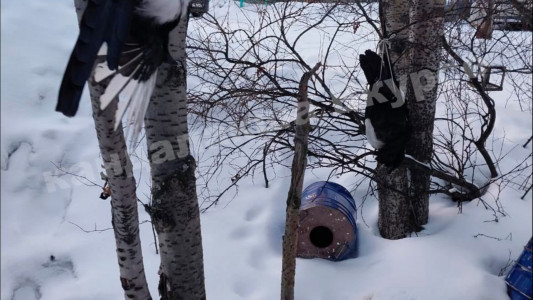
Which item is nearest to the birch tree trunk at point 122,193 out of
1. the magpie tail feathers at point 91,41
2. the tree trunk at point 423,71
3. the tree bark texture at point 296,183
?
the magpie tail feathers at point 91,41

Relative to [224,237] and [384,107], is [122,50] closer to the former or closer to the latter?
[384,107]

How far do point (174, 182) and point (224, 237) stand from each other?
230cm

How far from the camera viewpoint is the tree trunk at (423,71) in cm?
321

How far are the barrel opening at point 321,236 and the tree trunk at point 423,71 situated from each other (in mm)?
737

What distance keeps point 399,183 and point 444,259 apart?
82 cm

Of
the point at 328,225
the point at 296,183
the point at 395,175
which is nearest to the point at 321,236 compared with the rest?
the point at 328,225

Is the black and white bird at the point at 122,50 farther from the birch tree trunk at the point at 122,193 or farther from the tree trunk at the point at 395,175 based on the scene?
the tree trunk at the point at 395,175

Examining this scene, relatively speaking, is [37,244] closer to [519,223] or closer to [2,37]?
[2,37]

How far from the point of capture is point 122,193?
1.99 metres

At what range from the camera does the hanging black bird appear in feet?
8.20

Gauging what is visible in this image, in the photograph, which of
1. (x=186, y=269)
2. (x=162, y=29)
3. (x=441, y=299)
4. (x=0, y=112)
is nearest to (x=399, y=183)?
(x=441, y=299)

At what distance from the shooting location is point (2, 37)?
1084 mm

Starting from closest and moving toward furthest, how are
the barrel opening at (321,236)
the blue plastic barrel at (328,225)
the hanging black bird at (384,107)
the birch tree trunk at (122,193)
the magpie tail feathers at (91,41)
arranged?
the magpie tail feathers at (91,41) < the birch tree trunk at (122,193) < the hanging black bird at (384,107) < the blue plastic barrel at (328,225) < the barrel opening at (321,236)

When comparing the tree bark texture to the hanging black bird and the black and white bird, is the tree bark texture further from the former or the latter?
the black and white bird
